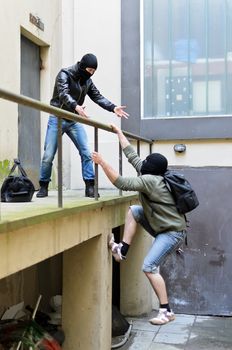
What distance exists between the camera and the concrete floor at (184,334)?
6538 millimetres

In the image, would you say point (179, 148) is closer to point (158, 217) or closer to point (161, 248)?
point (158, 217)

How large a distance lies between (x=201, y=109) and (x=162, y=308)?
3.93 metres

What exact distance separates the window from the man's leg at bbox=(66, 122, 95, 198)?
101 inches

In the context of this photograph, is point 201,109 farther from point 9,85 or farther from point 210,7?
point 9,85

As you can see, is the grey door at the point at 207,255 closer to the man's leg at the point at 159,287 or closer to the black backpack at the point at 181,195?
the black backpack at the point at 181,195

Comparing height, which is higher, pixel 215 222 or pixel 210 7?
pixel 210 7

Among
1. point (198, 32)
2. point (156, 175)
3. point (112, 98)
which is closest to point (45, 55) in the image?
point (112, 98)

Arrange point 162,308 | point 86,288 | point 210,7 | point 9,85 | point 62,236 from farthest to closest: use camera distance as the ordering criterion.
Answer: point 210,7 → point 9,85 → point 86,288 → point 162,308 → point 62,236

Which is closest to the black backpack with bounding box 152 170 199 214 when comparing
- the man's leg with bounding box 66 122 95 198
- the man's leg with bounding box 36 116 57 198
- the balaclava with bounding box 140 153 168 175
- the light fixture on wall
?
the balaclava with bounding box 140 153 168 175

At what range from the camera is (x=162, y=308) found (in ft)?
16.6

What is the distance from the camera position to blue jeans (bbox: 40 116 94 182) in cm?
559

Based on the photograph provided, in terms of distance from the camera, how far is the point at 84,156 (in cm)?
573

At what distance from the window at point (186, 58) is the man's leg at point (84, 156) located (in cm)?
256

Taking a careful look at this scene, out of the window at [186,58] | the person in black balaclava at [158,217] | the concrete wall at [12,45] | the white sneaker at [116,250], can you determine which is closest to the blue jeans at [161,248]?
the person in black balaclava at [158,217]
